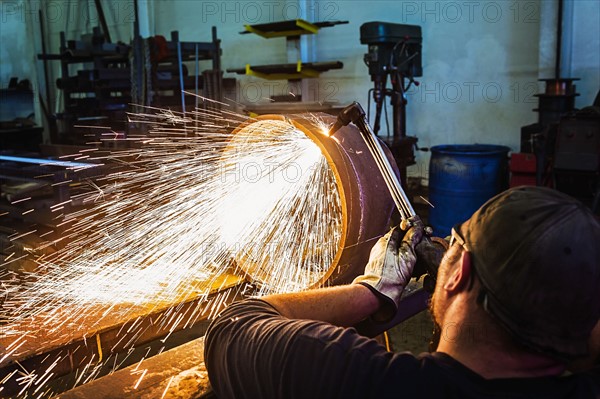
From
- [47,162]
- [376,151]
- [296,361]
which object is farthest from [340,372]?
[47,162]

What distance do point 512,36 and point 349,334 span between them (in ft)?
17.9

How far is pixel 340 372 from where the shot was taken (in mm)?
1173

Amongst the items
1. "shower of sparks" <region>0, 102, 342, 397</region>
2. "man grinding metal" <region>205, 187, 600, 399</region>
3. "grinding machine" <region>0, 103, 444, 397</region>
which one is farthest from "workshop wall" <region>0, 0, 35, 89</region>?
"man grinding metal" <region>205, 187, 600, 399</region>

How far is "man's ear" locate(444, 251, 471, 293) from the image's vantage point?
121 cm

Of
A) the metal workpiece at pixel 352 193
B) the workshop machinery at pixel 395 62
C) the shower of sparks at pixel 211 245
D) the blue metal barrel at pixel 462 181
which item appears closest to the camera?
the metal workpiece at pixel 352 193

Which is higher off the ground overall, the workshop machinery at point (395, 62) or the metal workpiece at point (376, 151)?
the workshop machinery at point (395, 62)

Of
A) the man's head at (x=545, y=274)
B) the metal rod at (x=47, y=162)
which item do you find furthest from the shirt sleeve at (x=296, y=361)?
the metal rod at (x=47, y=162)

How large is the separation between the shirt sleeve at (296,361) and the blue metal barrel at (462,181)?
12.6ft

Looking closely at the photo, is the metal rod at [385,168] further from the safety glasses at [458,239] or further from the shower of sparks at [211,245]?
the safety glasses at [458,239]

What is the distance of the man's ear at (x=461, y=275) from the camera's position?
1210 millimetres

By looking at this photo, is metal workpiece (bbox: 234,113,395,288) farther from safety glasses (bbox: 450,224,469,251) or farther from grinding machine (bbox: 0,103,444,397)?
safety glasses (bbox: 450,224,469,251)

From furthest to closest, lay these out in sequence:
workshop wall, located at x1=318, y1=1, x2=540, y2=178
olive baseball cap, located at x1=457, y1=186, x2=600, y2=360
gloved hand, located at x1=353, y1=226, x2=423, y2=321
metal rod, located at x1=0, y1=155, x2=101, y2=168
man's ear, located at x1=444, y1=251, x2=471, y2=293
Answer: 1. workshop wall, located at x1=318, y1=1, x2=540, y2=178
2. metal rod, located at x1=0, y1=155, x2=101, y2=168
3. gloved hand, located at x1=353, y1=226, x2=423, y2=321
4. man's ear, located at x1=444, y1=251, x2=471, y2=293
5. olive baseball cap, located at x1=457, y1=186, x2=600, y2=360

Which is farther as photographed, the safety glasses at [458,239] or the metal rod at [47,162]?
the metal rod at [47,162]

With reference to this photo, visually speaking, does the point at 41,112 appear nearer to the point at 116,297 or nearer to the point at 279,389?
the point at 116,297
